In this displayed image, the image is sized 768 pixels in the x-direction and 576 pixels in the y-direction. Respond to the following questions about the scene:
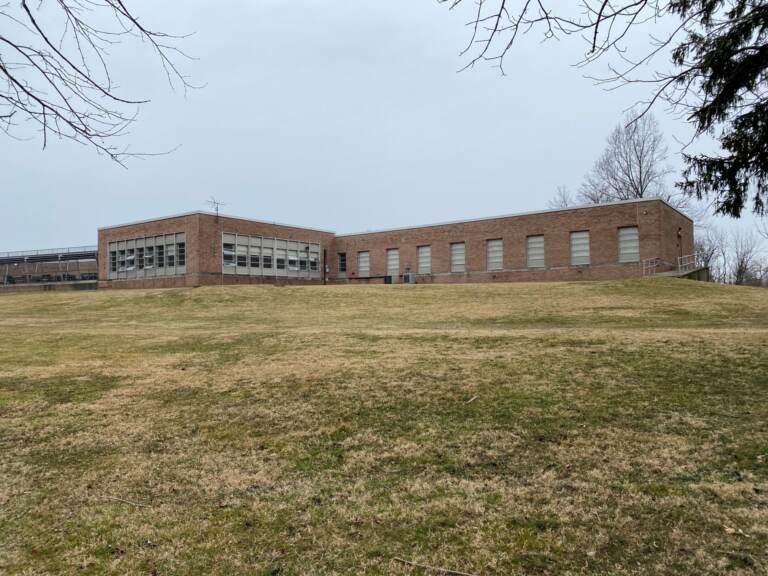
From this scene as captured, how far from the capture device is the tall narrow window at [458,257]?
42688 mm

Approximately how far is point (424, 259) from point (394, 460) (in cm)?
4087

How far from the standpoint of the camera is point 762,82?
23.0ft

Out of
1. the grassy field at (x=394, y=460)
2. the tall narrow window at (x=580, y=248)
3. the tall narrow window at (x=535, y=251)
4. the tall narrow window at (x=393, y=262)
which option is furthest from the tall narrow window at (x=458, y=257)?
the grassy field at (x=394, y=460)

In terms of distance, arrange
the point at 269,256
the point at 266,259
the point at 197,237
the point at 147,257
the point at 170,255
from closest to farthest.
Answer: the point at 197,237
the point at 170,255
the point at 147,257
the point at 266,259
the point at 269,256

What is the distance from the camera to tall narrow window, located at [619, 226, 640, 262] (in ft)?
113

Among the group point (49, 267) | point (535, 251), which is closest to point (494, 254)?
point (535, 251)

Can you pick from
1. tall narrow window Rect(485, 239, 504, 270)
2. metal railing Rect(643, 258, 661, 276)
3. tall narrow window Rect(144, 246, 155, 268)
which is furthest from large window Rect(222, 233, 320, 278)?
metal railing Rect(643, 258, 661, 276)

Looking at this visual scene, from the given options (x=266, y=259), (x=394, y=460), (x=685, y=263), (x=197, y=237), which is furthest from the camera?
(x=266, y=259)

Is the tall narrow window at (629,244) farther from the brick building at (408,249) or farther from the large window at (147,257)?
the large window at (147,257)

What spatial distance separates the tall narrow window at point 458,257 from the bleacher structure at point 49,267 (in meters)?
42.7

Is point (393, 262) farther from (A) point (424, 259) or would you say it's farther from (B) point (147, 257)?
(B) point (147, 257)

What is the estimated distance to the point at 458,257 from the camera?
43.0 meters

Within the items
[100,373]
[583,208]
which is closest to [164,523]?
[100,373]

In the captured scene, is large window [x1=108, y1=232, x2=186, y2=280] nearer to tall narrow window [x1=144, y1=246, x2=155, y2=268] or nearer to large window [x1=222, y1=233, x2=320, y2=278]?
tall narrow window [x1=144, y1=246, x2=155, y2=268]
